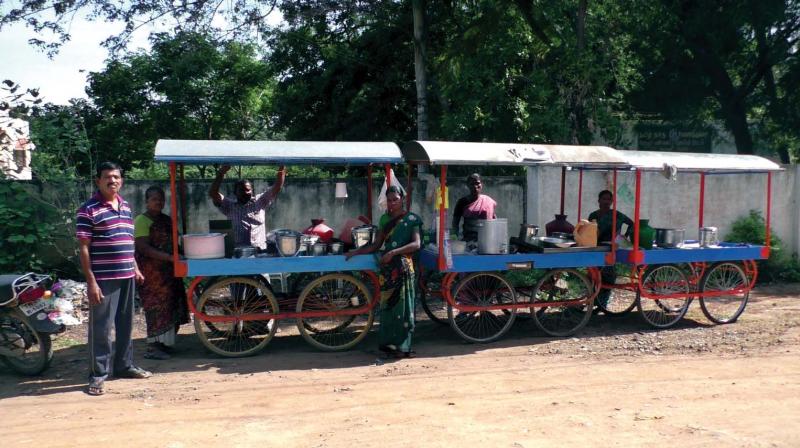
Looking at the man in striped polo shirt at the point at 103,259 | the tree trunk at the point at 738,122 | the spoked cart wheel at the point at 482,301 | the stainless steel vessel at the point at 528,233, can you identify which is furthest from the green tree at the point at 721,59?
the man in striped polo shirt at the point at 103,259

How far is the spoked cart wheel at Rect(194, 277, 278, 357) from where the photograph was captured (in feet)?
21.2

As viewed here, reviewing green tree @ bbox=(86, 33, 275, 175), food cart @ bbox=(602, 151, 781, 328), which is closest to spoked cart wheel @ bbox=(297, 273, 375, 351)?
food cart @ bbox=(602, 151, 781, 328)

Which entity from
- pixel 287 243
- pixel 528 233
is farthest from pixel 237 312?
pixel 528 233

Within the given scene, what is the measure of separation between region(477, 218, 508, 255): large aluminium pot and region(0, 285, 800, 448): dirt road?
994 mm

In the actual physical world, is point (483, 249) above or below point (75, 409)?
above

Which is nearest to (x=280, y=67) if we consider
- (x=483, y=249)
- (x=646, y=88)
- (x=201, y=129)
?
(x=201, y=129)

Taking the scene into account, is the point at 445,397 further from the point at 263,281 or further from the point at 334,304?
the point at 263,281

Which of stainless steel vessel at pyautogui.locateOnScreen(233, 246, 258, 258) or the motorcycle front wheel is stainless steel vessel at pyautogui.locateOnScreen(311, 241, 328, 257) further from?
the motorcycle front wheel

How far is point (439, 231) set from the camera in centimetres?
662

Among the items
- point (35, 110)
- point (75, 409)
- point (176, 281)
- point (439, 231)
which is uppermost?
point (35, 110)

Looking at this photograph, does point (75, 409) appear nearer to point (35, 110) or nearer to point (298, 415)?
point (298, 415)

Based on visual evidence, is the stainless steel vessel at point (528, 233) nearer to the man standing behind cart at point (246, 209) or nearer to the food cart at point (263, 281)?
the food cart at point (263, 281)

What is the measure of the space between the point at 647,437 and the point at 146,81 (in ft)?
45.7

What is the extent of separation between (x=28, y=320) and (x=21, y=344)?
31 cm
